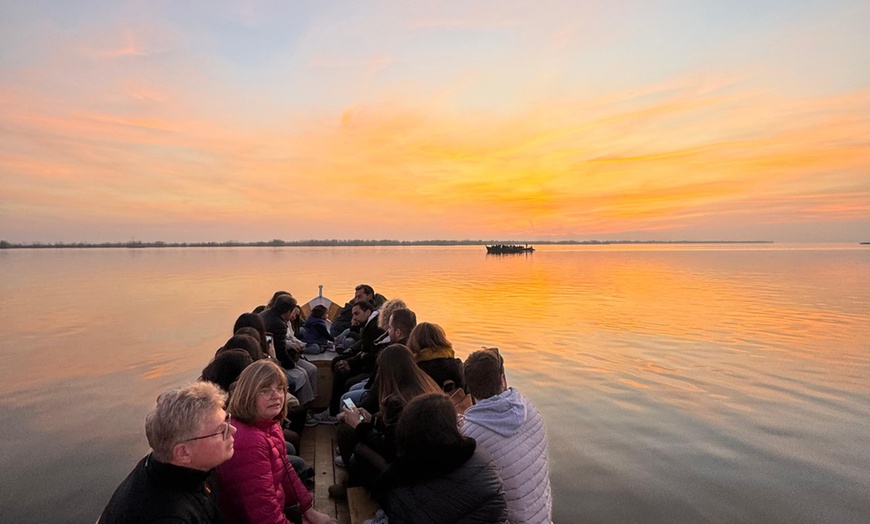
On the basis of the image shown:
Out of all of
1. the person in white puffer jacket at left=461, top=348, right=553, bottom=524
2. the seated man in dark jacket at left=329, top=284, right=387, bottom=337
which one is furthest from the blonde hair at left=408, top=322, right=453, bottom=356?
the seated man in dark jacket at left=329, top=284, right=387, bottom=337

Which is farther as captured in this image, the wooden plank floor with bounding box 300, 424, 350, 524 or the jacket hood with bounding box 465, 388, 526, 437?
the wooden plank floor with bounding box 300, 424, 350, 524

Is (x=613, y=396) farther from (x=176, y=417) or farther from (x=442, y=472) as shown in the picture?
(x=176, y=417)

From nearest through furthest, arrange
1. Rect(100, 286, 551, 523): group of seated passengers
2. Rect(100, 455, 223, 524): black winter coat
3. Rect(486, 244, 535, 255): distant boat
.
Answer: Rect(100, 455, 223, 524): black winter coat < Rect(100, 286, 551, 523): group of seated passengers < Rect(486, 244, 535, 255): distant boat

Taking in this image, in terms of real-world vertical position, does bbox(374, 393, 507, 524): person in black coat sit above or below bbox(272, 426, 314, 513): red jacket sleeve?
above

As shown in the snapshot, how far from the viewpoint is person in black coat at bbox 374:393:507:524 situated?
106 inches

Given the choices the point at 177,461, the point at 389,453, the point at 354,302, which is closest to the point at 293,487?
the point at 389,453

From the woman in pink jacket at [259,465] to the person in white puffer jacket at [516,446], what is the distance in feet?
4.37

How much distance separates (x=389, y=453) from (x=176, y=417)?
2.03 meters

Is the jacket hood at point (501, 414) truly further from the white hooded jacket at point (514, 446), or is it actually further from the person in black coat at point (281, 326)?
the person in black coat at point (281, 326)

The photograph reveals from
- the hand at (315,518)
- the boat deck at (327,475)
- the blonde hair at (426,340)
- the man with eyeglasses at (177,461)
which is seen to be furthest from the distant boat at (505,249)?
the man with eyeglasses at (177,461)

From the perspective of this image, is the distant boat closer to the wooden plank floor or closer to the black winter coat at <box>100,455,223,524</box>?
the wooden plank floor

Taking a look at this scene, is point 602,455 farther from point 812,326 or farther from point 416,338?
point 812,326

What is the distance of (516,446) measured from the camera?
3219mm

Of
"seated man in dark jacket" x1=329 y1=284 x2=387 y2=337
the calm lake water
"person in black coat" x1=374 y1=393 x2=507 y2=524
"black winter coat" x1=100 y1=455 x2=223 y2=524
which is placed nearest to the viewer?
"black winter coat" x1=100 y1=455 x2=223 y2=524
